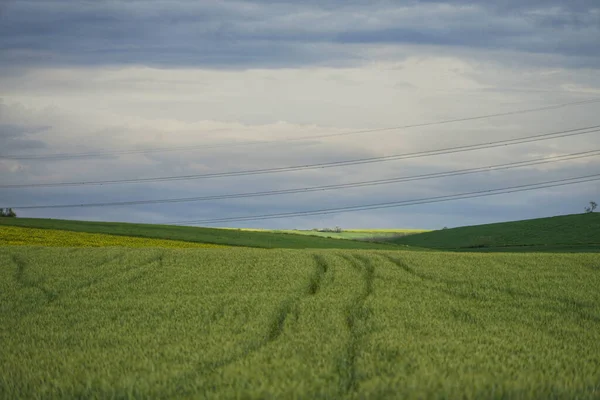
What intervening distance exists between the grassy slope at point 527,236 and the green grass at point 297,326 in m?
36.5

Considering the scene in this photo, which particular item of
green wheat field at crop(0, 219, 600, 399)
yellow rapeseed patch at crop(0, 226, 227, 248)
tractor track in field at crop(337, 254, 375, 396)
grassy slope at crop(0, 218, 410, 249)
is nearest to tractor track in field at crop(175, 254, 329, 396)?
green wheat field at crop(0, 219, 600, 399)

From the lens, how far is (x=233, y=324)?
12.7 metres

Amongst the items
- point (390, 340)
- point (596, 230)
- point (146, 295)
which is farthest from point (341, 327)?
point (596, 230)

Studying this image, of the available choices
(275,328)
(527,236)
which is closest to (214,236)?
(527,236)

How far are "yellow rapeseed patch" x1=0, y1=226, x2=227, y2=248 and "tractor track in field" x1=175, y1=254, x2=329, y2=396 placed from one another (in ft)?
72.6

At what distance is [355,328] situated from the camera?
11992 millimetres

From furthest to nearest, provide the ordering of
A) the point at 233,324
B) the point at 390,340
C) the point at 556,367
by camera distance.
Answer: the point at 233,324
the point at 390,340
the point at 556,367

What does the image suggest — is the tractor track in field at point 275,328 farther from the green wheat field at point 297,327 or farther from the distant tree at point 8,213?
the distant tree at point 8,213

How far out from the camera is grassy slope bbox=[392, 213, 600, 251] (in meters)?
58.0

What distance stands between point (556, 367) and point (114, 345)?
7.29 meters

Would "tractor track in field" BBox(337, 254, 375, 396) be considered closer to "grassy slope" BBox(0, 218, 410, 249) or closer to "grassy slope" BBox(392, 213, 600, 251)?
"grassy slope" BBox(0, 218, 410, 249)

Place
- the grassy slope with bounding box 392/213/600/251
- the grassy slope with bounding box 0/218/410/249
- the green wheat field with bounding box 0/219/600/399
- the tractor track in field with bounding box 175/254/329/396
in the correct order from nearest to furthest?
the green wheat field with bounding box 0/219/600/399, the tractor track in field with bounding box 175/254/329/396, the grassy slope with bounding box 0/218/410/249, the grassy slope with bounding box 392/213/600/251

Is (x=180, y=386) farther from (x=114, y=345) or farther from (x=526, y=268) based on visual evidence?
(x=526, y=268)

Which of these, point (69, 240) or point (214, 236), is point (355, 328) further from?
point (214, 236)
